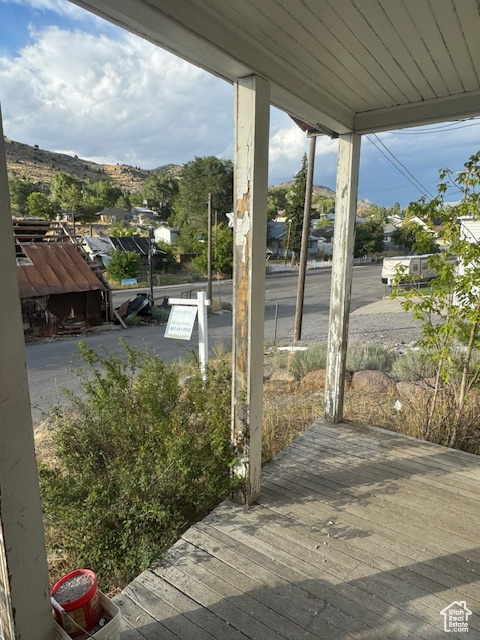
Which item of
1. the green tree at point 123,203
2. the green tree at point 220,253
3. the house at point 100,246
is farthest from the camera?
the green tree at point 123,203

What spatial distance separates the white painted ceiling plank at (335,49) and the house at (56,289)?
31.9 ft

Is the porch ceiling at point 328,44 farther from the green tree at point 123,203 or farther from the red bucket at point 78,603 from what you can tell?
the green tree at point 123,203

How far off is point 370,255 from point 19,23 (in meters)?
41.9

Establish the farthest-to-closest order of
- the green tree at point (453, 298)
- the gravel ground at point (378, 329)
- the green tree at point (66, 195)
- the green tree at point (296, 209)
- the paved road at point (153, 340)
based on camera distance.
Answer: the green tree at point (66, 195) < the green tree at point (296, 209) < the gravel ground at point (378, 329) < the paved road at point (153, 340) < the green tree at point (453, 298)

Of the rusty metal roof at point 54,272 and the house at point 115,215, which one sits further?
the house at point 115,215

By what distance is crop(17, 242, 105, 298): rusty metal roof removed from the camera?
9.87 m

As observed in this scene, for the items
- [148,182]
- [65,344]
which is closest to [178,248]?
[65,344]

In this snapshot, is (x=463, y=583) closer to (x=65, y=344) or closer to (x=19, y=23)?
(x=19, y=23)

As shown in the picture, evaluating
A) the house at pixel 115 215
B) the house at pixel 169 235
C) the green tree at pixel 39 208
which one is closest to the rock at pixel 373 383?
the green tree at pixel 39 208

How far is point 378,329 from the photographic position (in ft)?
32.5

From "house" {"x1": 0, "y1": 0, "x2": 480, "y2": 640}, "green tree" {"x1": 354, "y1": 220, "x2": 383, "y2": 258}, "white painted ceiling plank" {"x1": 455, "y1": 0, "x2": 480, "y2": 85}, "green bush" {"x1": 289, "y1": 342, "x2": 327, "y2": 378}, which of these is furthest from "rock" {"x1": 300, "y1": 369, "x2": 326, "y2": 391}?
"green tree" {"x1": 354, "y1": 220, "x2": 383, "y2": 258}

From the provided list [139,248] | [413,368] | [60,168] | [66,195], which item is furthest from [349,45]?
[60,168]

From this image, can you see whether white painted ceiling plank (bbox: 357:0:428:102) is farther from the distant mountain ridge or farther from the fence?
the distant mountain ridge

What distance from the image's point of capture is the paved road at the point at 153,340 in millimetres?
6262
